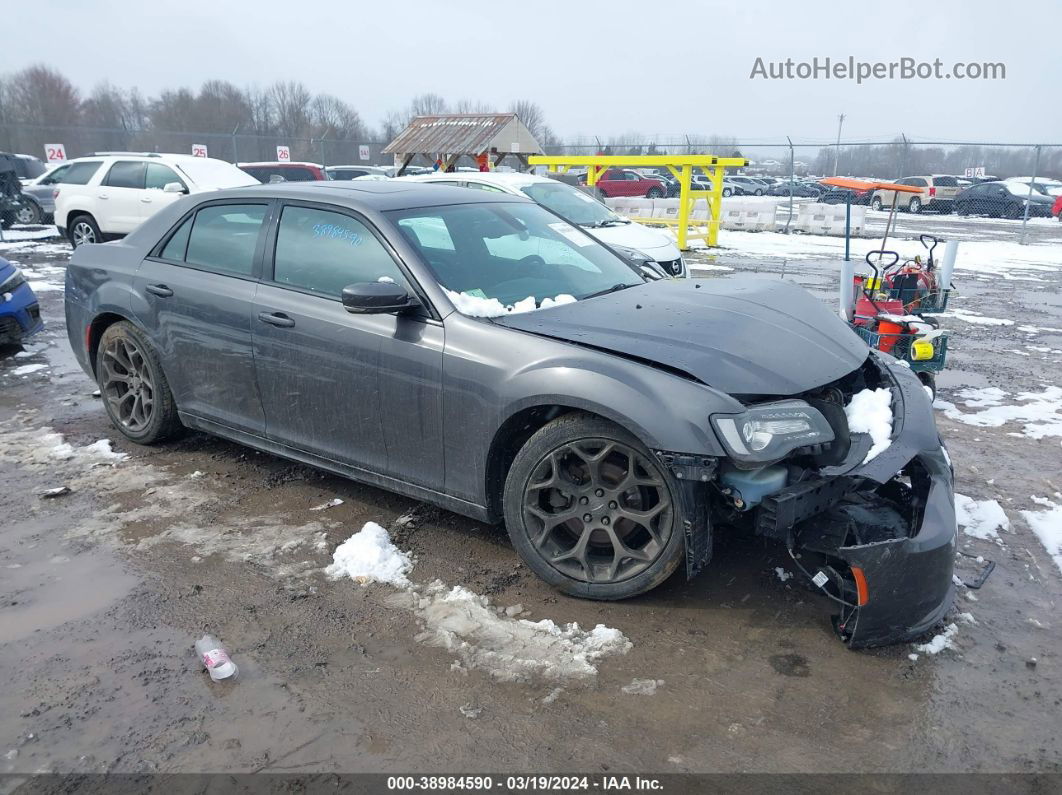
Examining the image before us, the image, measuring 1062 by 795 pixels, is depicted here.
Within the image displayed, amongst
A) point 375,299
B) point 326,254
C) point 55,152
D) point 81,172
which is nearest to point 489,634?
point 375,299

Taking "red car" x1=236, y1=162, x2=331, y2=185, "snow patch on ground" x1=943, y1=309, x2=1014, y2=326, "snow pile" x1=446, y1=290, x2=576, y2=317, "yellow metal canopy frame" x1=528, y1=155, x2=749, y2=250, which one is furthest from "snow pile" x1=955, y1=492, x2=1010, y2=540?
"red car" x1=236, y1=162, x2=331, y2=185

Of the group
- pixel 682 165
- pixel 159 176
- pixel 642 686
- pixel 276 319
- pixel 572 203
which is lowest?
pixel 642 686

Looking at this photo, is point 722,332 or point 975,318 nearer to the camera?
point 722,332

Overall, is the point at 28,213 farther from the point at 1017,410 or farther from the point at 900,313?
the point at 1017,410

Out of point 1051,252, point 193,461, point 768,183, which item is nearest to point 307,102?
point 768,183

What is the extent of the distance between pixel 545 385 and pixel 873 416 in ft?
4.52

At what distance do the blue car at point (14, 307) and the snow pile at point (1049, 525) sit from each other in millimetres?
7811

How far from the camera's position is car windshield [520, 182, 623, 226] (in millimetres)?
10117

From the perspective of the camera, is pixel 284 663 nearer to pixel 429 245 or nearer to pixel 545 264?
pixel 429 245

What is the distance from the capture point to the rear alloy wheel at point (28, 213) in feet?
57.3

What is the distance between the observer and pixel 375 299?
3354mm

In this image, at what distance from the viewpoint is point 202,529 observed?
3910 millimetres

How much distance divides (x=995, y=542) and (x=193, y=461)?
4404 millimetres

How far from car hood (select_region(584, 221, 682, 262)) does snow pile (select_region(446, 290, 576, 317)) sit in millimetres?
5634
